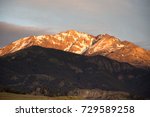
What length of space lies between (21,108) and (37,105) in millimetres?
1180

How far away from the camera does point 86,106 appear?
2423 centimetres

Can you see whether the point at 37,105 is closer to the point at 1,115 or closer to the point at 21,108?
the point at 21,108

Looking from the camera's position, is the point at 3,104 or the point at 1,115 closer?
the point at 1,115

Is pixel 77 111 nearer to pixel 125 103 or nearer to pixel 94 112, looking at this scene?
pixel 94 112

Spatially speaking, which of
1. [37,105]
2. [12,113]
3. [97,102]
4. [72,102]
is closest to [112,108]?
[97,102]

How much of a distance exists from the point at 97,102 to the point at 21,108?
5.35m

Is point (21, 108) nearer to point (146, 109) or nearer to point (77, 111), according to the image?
point (77, 111)

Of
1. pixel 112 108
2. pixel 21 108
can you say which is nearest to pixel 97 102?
pixel 112 108

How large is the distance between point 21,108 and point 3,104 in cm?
255

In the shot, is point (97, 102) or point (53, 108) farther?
point (97, 102)

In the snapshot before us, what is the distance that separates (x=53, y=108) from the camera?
78.2ft

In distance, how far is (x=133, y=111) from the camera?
967 inches

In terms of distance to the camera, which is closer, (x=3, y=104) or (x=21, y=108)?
(x=21, y=108)

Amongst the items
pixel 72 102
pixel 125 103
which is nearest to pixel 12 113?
pixel 72 102
